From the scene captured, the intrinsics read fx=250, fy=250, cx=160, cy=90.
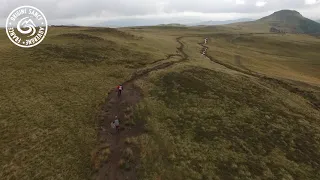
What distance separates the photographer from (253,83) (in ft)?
217

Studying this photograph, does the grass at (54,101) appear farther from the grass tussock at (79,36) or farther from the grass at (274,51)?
the grass at (274,51)

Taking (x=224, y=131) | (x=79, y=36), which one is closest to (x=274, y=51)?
(x=79, y=36)

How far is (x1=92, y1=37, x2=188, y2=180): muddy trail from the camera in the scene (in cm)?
3105

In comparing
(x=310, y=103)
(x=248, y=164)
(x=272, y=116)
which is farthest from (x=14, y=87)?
(x=310, y=103)

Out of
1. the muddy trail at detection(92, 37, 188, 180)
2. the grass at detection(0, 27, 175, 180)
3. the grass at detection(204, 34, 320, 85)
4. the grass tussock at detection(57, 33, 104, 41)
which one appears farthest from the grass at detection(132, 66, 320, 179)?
the grass at detection(204, 34, 320, 85)

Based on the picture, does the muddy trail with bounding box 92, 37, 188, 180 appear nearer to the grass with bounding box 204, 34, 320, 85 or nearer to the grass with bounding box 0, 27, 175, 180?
the grass with bounding box 0, 27, 175, 180

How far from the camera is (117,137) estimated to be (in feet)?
123

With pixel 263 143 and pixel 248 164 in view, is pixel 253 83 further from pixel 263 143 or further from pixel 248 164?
pixel 248 164

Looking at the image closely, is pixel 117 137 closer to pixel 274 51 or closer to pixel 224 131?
pixel 224 131

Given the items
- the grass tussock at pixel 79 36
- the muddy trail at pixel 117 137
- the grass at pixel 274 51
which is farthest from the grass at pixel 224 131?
the grass at pixel 274 51

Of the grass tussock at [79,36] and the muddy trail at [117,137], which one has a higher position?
the grass tussock at [79,36]

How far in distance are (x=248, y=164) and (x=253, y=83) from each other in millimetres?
35631

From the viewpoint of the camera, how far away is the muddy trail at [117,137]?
31.0 meters

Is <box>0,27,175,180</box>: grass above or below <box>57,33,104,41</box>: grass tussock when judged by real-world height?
below
